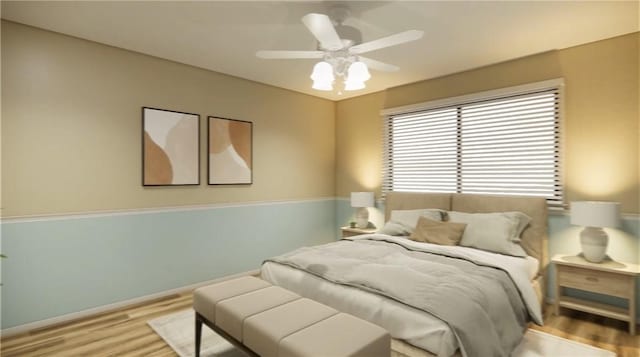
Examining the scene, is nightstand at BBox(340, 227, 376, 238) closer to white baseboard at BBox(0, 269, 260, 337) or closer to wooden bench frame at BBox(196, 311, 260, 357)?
white baseboard at BBox(0, 269, 260, 337)

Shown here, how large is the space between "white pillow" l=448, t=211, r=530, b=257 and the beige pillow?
0.08 metres

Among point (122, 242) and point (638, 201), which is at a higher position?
point (638, 201)

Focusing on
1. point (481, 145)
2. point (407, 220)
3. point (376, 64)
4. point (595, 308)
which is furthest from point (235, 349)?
point (481, 145)

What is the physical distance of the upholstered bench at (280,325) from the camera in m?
1.67

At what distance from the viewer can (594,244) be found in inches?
116

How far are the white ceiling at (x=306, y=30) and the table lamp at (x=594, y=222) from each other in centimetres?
160

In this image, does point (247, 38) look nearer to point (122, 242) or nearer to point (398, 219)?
point (122, 242)

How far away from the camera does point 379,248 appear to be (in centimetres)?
326

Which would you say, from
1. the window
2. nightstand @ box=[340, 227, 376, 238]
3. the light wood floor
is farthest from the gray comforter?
nightstand @ box=[340, 227, 376, 238]

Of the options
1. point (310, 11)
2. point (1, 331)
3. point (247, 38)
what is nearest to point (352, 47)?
point (310, 11)

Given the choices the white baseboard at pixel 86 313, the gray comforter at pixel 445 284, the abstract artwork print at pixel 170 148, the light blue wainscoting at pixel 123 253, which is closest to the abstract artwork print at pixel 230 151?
the abstract artwork print at pixel 170 148

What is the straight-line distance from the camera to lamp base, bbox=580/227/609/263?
2.94 meters

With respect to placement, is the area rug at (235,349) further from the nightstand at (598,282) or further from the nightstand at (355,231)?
the nightstand at (355,231)

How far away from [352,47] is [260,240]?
3023 mm
